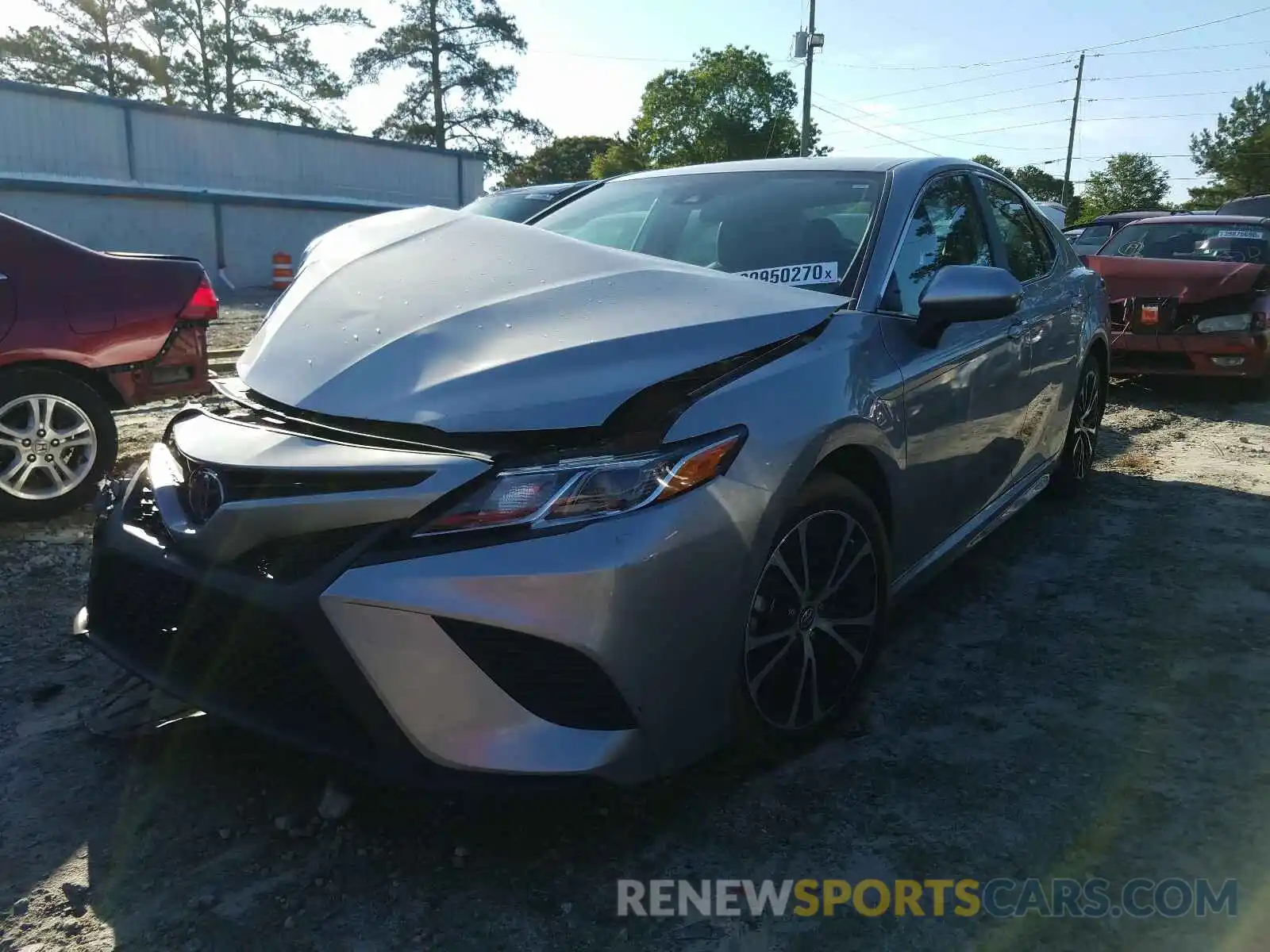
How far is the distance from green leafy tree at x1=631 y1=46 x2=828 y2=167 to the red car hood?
5379 cm

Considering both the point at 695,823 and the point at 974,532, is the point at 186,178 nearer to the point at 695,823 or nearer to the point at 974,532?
the point at 974,532

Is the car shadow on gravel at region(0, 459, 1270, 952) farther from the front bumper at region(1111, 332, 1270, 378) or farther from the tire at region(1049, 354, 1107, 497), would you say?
the front bumper at region(1111, 332, 1270, 378)

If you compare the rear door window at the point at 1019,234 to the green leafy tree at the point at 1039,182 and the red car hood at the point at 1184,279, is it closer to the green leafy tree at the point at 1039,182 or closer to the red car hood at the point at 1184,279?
the red car hood at the point at 1184,279

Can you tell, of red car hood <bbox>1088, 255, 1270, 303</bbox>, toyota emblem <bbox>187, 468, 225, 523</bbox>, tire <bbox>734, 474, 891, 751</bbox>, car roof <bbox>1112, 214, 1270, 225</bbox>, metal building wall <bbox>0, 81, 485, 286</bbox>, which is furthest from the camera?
metal building wall <bbox>0, 81, 485, 286</bbox>

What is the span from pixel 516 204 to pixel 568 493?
346 inches

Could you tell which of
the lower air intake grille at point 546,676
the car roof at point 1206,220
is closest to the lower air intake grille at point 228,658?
the lower air intake grille at point 546,676

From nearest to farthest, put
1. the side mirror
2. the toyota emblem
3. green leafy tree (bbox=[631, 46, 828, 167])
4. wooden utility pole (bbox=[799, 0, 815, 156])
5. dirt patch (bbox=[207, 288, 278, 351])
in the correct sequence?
the toyota emblem → the side mirror → dirt patch (bbox=[207, 288, 278, 351]) → wooden utility pole (bbox=[799, 0, 815, 156]) → green leafy tree (bbox=[631, 46, 828, 167])

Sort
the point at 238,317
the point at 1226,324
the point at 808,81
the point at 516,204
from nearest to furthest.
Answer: the point at 1226,324 < the point at 516,204 < the point at 238,317 < the point at 808,81

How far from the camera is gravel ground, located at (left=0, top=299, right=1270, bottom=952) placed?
6.33 feet

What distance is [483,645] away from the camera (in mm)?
1858

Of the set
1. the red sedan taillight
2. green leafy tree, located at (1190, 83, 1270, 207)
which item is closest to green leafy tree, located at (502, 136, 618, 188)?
green leafy tree, located at (1190, 83, 1270, 207)

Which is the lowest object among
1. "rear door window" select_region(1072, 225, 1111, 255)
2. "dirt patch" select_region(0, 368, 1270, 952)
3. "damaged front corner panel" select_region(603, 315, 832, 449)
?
"dirt patch" select_region(0, 368, 1270, 952)

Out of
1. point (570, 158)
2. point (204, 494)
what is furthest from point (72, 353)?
point (570, 158)

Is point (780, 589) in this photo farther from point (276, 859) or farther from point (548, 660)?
point (276, 859)
